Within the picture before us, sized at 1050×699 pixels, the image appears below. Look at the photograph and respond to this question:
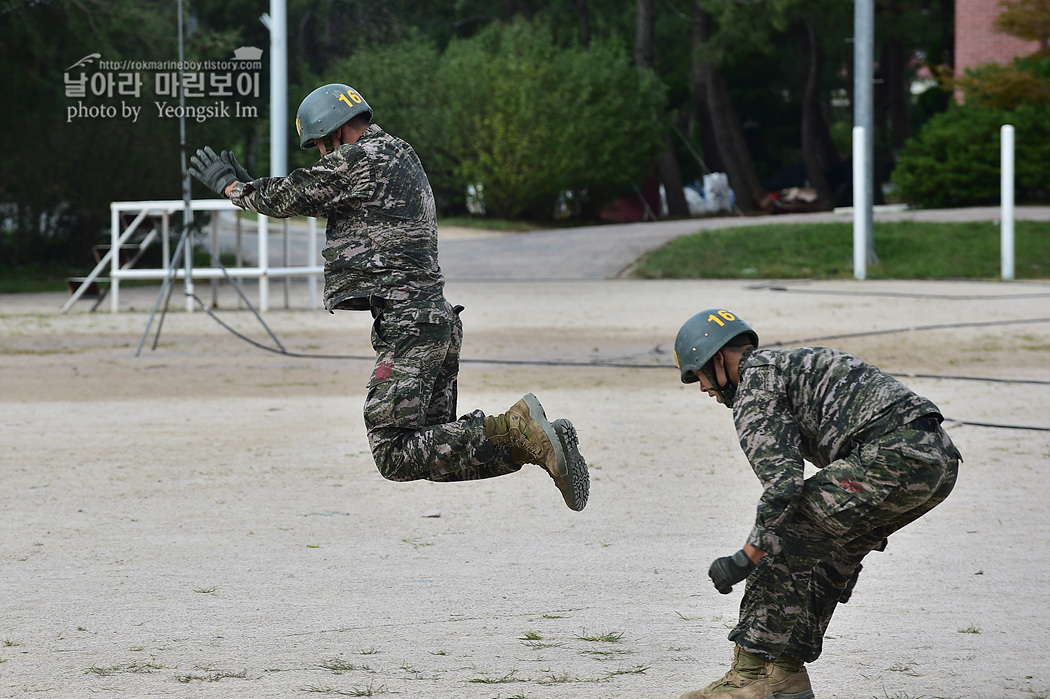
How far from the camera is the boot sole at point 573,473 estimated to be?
4.99 meters

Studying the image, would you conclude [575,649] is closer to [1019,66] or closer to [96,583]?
[96,583]

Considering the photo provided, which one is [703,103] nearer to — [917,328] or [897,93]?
[897,93]

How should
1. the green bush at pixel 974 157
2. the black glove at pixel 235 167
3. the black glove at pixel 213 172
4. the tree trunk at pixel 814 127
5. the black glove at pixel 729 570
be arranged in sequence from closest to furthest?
the black glove at pixel 729 570 < the black glove at pixel 213 172 < the black glove at pixel 235 167 < the green bush at pixel 974 157 < the tree trunk at pixel 814 127

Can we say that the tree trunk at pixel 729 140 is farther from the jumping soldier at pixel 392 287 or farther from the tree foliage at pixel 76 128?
the jumping soldier at pixel 392 287

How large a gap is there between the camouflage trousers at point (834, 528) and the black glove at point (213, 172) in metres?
2.91

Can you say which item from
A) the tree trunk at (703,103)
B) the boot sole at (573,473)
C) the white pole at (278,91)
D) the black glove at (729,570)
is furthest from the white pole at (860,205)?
the black glove at (729,570)

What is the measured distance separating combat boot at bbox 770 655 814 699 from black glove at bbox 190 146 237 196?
301 cm

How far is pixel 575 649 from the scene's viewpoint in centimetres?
440

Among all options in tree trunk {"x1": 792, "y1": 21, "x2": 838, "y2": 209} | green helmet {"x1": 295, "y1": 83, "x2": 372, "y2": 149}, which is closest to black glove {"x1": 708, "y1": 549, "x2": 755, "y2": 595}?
green helmet {"x1": 295, "y1": 83, "x2": 372, "y2": 149}

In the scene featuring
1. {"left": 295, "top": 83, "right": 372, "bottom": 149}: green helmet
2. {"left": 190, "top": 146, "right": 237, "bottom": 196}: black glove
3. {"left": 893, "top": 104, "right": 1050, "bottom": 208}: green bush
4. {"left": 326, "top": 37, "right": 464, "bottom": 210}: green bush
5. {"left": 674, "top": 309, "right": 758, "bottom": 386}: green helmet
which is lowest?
{"left": 674, "top": 309, "right": 758, "bottom": 386}: green helmet

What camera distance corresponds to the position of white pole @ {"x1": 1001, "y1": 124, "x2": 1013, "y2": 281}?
2238 cm

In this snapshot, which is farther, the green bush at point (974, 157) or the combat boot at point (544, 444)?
the green bush at point (974, 157)

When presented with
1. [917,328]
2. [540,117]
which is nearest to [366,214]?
[917,328]

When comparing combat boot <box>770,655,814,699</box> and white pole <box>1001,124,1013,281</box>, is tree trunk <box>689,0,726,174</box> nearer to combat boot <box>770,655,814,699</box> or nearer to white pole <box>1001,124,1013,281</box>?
white pole <box>1001,124,1013,281</box>
